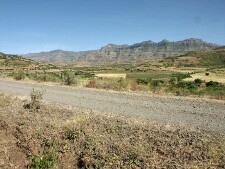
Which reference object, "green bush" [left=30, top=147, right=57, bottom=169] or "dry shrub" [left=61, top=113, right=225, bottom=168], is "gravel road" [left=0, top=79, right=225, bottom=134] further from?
"green bush" [left=30, top=147, right=57, bottom=169]

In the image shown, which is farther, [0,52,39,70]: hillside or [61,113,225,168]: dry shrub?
[0,52,39,70]: hillside


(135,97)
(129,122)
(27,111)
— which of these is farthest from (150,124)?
(135,97)

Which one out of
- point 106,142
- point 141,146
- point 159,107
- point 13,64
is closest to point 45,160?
point 106,142

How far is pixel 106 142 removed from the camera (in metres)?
11.8

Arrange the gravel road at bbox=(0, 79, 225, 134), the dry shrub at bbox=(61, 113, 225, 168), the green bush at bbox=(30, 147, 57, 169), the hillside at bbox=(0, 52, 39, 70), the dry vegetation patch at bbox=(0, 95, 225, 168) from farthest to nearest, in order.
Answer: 1. the hillside at bbox=(0, 52, 39, 70)
2. the gravel road at bbox=(0, 79, 225, 134)
3. the green bush at bbox=(30, 147, 57, 169)
4. the dry vegetation patch at bbox=(0, 95, 225, 168)
5. the dry shrub at bbox=(61, 113, 225, 168)

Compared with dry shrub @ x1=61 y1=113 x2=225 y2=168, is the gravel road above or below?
above

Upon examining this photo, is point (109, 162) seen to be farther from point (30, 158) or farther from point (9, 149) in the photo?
point (9, 149)

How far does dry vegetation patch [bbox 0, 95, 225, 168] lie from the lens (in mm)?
10055

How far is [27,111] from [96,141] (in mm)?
6304

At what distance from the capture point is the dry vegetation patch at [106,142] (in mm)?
10055

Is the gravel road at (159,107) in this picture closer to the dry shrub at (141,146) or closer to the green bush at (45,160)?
the dry shrub at (141,146)

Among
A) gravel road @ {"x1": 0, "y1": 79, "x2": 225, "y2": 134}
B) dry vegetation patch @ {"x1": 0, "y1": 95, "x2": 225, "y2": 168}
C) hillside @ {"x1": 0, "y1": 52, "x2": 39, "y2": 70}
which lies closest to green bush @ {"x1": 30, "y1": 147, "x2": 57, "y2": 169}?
dry vegetation patch @ {"x1": 0, "y1": 95, "x2": 225, "y2": 168}

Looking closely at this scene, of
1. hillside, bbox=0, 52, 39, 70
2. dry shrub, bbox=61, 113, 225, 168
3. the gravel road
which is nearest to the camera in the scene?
dry shrub, bbox=61, 113, 225, 168

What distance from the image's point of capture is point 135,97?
2128 cm
